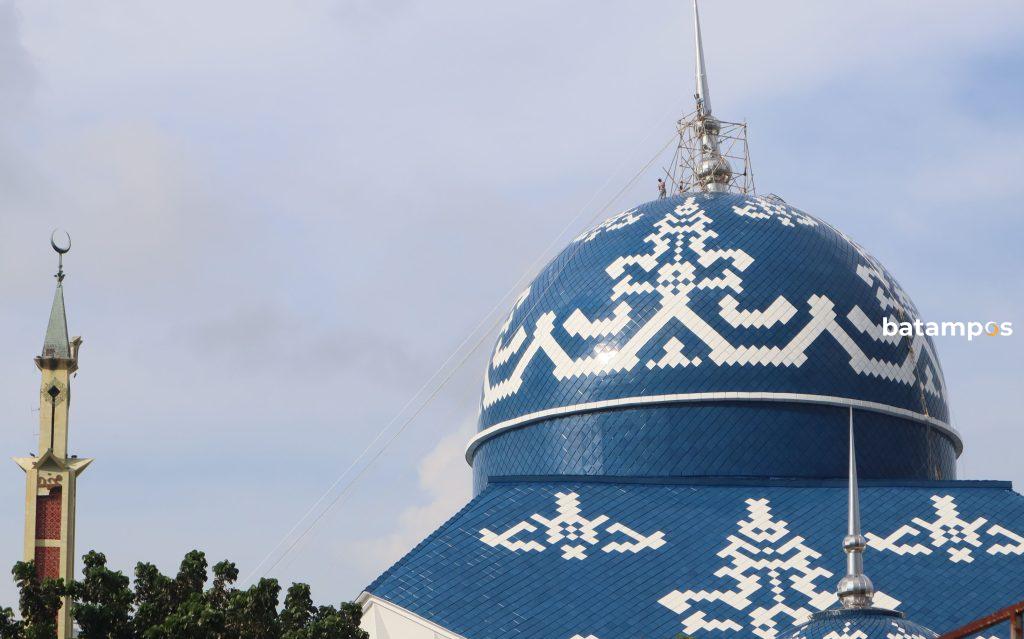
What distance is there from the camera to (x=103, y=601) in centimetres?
2027

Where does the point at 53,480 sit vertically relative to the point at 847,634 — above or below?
above

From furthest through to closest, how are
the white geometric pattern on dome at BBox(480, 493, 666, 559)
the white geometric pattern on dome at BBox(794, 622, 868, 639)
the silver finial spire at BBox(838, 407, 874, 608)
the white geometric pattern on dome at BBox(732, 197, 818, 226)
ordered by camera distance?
1. the white geometric pattern on dome at BBox(732, 197, 818, 226)
2. the white geometric pattern on dome at BBox(480, 493, 666, 559)
3. the silver finial spire at BBox(838, 407, 874, 608)
4. the white geometric pattern on dome at BBox(794, 622, 868, 639)

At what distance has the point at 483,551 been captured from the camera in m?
21.4

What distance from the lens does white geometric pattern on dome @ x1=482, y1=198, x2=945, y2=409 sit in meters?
24.3

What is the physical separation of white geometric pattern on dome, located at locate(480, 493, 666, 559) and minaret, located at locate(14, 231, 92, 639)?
7094 millimetres

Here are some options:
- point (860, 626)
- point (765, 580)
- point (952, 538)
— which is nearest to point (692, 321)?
point (765, 580)

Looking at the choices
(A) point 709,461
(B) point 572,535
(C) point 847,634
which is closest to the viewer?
Answer: (C) point 847,634

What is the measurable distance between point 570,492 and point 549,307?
382 centimetres

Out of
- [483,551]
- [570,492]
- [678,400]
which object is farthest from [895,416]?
[483,551]

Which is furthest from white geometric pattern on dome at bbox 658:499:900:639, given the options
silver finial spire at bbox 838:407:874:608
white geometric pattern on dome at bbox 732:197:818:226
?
white geometric pattern on dome at bbox 732:197:818:226

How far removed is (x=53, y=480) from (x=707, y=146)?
11629 mm

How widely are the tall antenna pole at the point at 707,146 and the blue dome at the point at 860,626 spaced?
10701 mm

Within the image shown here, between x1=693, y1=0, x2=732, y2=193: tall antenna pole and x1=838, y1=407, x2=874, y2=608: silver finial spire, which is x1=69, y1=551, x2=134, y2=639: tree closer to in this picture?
x1=838, y1=407, x2=874, y2=608: silver finial spire

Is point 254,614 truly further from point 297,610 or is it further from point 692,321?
point 692,321
